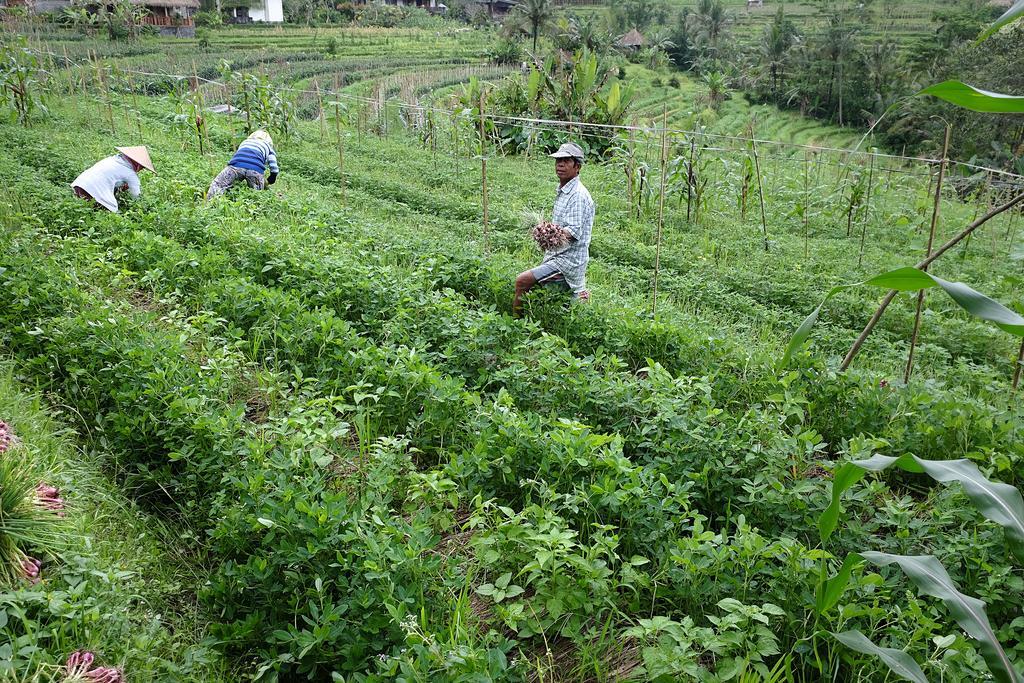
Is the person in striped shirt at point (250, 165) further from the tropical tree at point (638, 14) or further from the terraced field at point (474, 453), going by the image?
the tropical tree at point (638, 14)

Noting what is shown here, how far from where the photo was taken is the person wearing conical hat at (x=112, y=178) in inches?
293

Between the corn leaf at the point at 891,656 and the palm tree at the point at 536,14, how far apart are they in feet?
152

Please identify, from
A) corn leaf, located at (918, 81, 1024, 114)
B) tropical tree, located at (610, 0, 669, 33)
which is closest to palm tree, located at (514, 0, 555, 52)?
tropical tree, located at (610, 0, 669, 33)

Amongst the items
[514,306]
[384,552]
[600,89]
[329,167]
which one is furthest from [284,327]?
[600,89]

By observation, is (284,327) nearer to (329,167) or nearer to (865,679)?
(865,679)

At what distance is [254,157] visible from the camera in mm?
8961

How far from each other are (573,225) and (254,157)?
16.5ft

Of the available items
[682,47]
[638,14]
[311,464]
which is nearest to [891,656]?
[311,464]

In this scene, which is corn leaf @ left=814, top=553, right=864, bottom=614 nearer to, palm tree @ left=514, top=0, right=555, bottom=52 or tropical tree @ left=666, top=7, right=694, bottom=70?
palm tree @ left=514, top=0, right=555, bottom=52

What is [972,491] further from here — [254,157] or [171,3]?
[171,3]

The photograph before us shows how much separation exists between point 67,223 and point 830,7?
65.2 m

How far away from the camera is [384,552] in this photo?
111 inches

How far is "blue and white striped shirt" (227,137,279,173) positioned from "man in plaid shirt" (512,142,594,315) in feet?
15.5

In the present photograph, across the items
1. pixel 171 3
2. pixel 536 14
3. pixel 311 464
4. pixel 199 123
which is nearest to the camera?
pixel 311 464
